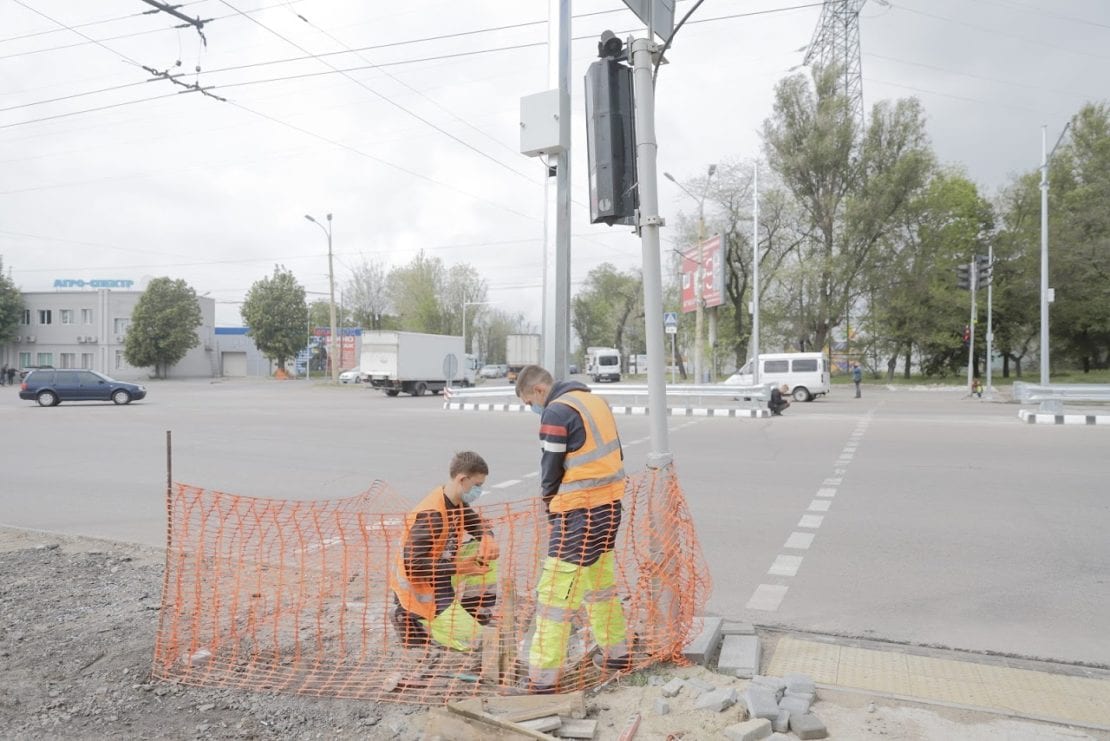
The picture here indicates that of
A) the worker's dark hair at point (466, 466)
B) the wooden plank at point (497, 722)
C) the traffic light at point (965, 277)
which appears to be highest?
the traffic light at point (965, 277)

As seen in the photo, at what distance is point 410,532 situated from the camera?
4.33 meters

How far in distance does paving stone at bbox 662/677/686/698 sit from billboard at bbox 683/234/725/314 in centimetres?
2582

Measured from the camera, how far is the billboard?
2942 centimetres

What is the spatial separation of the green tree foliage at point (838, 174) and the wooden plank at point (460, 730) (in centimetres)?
4335

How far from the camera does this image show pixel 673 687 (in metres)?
3.67

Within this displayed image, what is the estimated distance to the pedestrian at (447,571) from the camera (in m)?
4.25

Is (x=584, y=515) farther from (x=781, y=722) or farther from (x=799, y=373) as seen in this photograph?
(x=799, y=373)

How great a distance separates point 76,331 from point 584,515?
7377 cm

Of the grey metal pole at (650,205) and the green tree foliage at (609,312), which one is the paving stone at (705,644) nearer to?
the grey metal pole at (650,205)

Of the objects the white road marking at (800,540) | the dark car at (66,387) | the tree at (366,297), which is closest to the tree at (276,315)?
the tree at (366,297)

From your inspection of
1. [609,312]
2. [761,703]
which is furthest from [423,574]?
[609,312]

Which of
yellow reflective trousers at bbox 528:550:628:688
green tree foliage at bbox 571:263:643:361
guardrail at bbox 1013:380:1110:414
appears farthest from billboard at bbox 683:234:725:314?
green tree foliage at bbox 571:263:643:361

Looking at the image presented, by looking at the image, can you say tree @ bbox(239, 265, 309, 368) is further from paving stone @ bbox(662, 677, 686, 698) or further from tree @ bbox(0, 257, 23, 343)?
paving stone @ bbox(662, 677, 686, 698)

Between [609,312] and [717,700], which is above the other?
[609,312]
